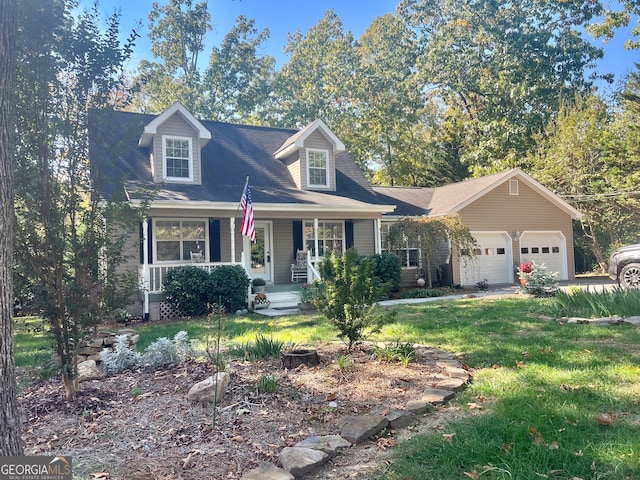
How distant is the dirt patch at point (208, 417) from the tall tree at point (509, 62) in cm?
2257

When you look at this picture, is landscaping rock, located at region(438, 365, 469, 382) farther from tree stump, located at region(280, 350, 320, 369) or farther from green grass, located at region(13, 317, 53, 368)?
green grass, located at region(13, 317, 53, 368)

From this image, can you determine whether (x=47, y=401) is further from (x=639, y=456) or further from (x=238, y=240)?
(x=238, y=240)

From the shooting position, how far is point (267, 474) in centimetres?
281

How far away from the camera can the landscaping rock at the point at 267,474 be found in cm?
277

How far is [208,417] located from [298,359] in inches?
66.6

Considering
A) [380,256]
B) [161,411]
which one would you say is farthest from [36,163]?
[380,256]

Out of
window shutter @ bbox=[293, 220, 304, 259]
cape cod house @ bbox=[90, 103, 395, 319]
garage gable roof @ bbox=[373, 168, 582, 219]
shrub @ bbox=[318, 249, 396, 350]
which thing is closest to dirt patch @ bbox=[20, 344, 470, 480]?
shrub @ bbox=[318, 249, 396, 350]

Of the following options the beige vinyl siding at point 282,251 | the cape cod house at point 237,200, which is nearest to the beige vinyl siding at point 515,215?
the cape cod house at point 237,200

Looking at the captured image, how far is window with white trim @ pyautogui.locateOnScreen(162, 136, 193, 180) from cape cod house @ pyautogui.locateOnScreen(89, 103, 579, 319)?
1.2 inches

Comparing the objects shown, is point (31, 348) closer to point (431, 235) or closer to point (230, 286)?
point (230, 286)

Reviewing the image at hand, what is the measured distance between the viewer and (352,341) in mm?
5848

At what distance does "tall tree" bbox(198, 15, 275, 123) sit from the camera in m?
28.1

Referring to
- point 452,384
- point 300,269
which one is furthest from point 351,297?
point 300,269

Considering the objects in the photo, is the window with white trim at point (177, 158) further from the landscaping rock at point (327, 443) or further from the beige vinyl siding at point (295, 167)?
the landscaping rock at point (327, 443)
